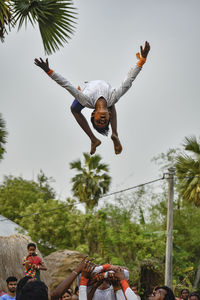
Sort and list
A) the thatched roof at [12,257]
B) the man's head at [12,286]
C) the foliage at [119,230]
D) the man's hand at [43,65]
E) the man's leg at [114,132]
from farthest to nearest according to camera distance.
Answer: the foliage at [119,230] → the thatched roof at [12,257] → the man's leg at [114,132] → the man's head at [12,286] → the man's hand at [43,65]

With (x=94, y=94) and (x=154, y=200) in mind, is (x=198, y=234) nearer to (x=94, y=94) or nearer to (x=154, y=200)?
(x=154, y=200)

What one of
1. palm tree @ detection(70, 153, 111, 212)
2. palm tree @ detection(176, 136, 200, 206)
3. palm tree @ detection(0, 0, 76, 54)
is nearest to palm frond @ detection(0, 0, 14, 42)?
palm tree @ detection(0, 0, 76, 54)

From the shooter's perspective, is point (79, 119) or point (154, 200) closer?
point (79, 119)

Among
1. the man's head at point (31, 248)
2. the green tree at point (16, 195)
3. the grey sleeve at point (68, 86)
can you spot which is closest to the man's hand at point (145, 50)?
the grey sleeve at point (68, 86)

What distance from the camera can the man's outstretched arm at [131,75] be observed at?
609 centimetres

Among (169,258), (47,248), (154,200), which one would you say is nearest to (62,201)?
(47,248)

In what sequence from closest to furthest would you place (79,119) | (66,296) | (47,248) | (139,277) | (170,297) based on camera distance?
1. (170,297)
2. (66,296)
3. (79,119)
4. (139,277)
5. (47,248)

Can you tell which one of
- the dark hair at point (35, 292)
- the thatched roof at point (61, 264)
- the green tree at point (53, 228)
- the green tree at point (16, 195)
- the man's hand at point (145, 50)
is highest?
the green tree at point (16, 195)

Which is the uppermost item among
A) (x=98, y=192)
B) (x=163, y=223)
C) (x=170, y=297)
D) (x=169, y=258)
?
(x=98, y=192)

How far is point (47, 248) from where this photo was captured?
2323 cm

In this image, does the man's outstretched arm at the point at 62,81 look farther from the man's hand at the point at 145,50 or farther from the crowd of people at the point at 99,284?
the crowd of people at the point at 99,284

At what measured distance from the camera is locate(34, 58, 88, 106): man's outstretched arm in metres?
5.86

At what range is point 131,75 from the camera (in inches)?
241

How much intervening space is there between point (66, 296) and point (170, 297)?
3.96ft
